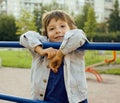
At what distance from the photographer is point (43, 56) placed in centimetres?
164

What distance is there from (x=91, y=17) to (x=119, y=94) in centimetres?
1875

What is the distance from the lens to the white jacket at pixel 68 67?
1508mm

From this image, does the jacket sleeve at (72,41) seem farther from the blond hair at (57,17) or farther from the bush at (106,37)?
the bush at (106,37)

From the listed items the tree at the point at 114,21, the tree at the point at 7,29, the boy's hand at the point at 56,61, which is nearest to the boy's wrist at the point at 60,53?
the boy's hand at the point at 56,61

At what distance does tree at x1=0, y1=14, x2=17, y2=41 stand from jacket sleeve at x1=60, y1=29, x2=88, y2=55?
28518mm

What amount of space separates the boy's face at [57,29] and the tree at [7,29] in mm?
28348

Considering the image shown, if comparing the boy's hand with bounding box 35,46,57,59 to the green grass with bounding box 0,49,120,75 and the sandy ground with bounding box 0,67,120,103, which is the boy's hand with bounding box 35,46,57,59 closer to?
the sandy ground with bounding box 0,67,120,103

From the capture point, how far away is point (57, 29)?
1657mm

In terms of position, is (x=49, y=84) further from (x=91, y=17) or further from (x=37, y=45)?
(x=91, y=17)

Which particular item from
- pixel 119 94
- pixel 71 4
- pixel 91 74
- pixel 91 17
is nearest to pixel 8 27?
pixel 91 17

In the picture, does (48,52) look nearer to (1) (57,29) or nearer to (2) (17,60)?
(1) (57,29)

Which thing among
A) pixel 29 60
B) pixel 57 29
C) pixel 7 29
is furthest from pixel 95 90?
pixel 7 29


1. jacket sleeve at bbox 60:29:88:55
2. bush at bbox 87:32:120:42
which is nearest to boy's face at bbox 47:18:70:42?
jacket sleeve at bbox 60:29:88:55

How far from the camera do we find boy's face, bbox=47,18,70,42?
1.65 meters
